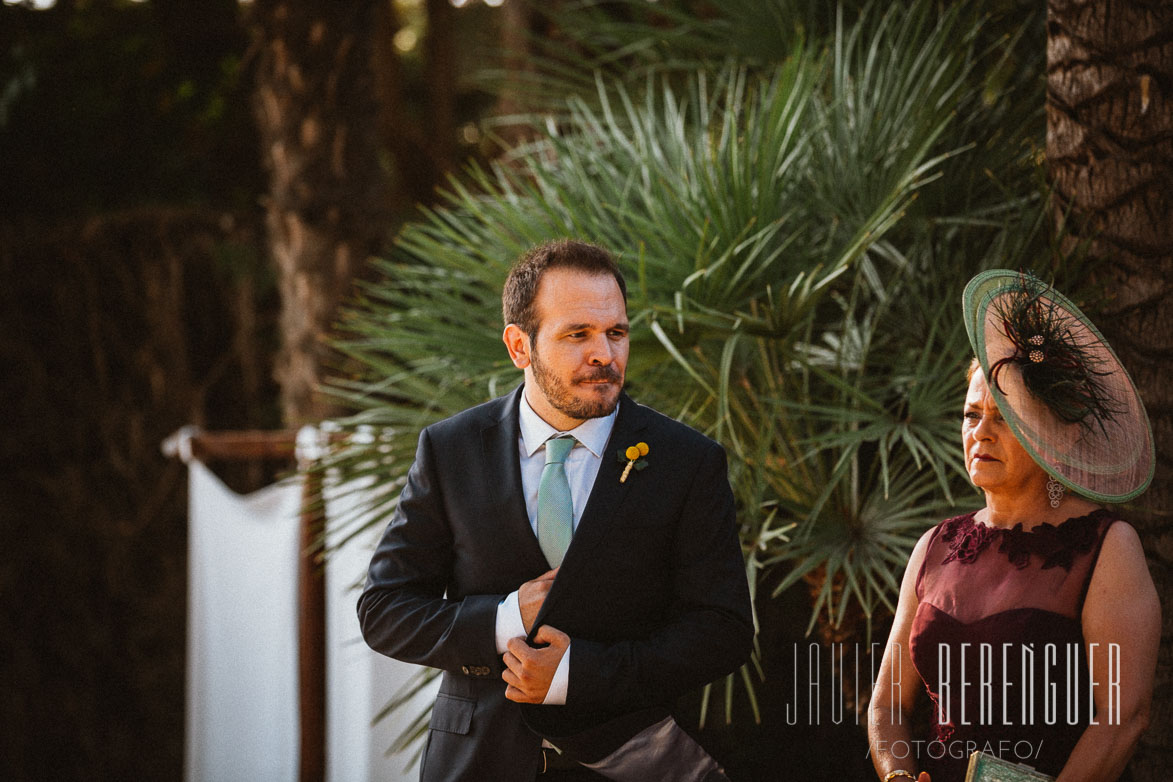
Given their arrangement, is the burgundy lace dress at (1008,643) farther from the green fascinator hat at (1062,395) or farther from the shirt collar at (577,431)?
the shirt collar at (577,431)

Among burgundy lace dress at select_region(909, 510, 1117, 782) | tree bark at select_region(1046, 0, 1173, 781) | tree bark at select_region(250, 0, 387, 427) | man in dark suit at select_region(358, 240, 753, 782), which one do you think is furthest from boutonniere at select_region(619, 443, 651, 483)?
tree bark at select_region(250, 0, 387, 427)

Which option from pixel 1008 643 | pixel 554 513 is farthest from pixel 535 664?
pixel 1008 643

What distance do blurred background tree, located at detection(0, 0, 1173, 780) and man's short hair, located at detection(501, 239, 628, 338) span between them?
1.93 ft

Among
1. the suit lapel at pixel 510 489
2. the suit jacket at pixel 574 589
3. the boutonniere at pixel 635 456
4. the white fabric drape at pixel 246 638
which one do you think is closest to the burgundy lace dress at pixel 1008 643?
the suit jacket at pixel 574 589

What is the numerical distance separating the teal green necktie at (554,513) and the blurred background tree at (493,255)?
60cm

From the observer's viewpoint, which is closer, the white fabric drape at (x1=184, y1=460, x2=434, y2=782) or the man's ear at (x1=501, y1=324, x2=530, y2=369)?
the man's ear at (x1=501, y1=324, x2=530, y2=369)

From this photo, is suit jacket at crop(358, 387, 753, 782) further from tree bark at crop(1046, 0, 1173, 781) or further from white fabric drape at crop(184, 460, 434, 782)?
white fabric drape at crop(184, 460, 434, 782)

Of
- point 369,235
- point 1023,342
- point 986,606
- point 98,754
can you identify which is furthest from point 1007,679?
point 98,754

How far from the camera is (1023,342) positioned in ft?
5.59

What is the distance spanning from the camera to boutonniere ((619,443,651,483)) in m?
1.81

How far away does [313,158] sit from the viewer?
4.66m

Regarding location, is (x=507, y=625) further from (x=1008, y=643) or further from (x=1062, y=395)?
(x=1062, y=395)

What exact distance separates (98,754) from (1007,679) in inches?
247

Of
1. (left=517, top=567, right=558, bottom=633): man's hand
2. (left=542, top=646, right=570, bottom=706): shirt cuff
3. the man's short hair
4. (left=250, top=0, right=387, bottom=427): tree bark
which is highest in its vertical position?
(left=250, top=0, right=387, bottom=427): tree bark
